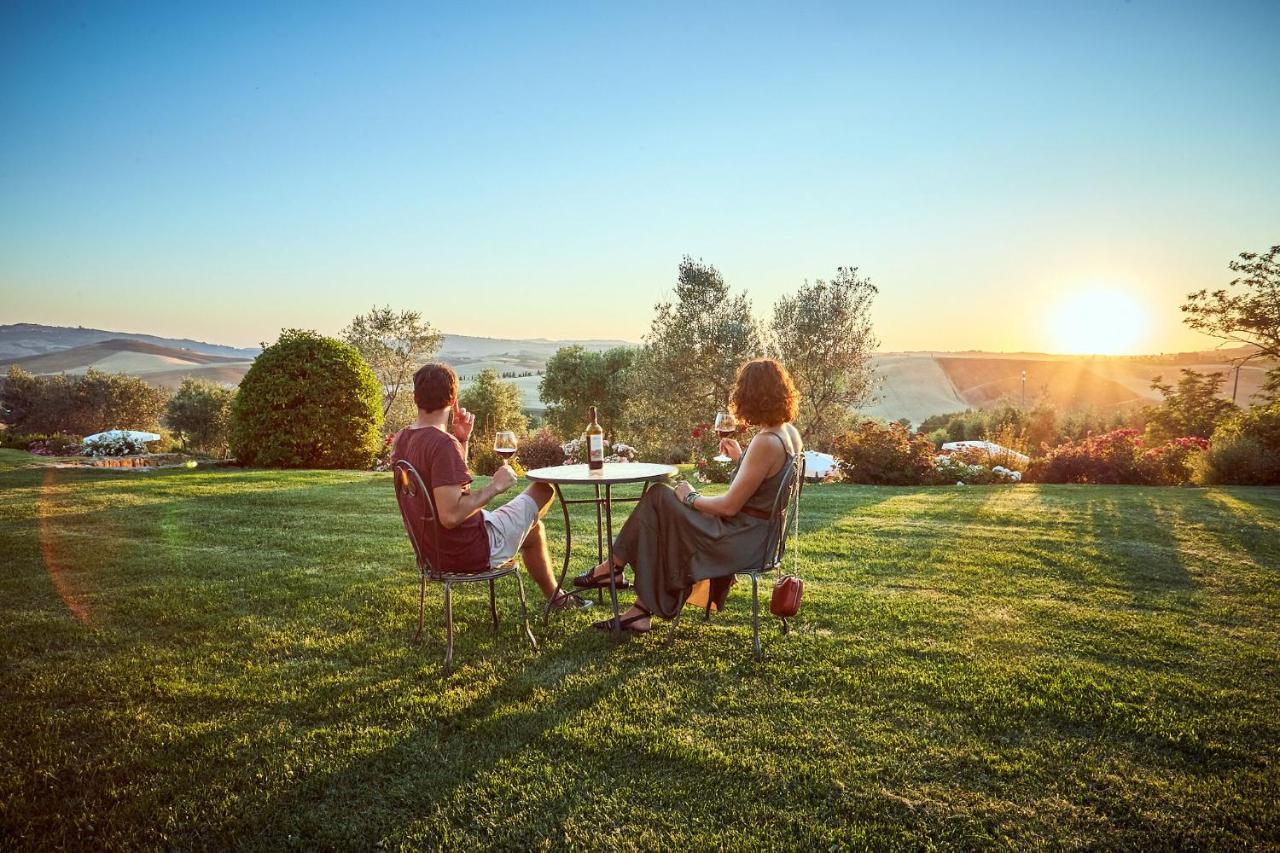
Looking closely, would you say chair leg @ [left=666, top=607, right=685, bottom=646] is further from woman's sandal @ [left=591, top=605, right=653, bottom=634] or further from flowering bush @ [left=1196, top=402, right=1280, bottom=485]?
flowering bush @ [left=1196, top=402, right=1280, bottom=485]

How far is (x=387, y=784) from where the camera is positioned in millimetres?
2711

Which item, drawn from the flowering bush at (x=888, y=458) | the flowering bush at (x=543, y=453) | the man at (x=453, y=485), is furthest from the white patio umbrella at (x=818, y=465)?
the man at (x=453, y=485)

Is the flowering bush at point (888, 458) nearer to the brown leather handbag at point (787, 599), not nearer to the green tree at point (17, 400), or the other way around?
the brown leather handbag at point (787, 599)

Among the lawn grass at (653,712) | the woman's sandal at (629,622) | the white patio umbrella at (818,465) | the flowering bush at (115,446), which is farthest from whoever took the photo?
the flowering bush at (115,446)

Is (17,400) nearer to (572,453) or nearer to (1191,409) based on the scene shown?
(572,453)

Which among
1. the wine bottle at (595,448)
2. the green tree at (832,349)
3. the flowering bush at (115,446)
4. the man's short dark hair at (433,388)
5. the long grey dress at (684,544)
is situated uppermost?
the green tree at (832,349)

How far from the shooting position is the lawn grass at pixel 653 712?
2475 mm

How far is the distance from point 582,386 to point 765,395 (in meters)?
35.2

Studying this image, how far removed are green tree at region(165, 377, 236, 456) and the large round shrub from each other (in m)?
15.7

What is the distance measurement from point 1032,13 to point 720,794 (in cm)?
1246

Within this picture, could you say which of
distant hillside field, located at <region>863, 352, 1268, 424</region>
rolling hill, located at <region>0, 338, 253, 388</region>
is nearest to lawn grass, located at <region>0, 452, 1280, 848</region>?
distant hillside field, located at <region>863, 352, 1268, 424</region>

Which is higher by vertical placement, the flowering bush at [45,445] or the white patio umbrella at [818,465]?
the white patio umbrella at [818,465]

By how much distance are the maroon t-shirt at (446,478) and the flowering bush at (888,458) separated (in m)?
9.84

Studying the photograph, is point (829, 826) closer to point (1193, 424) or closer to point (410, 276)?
point (1193, 424)
